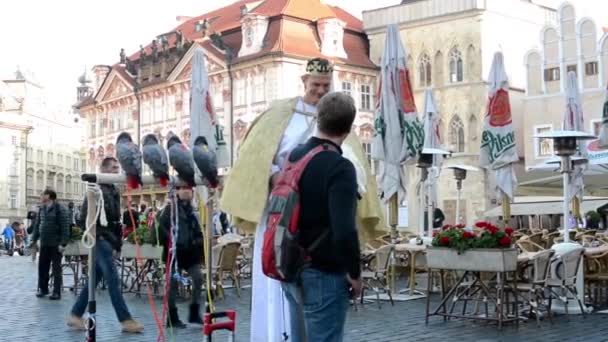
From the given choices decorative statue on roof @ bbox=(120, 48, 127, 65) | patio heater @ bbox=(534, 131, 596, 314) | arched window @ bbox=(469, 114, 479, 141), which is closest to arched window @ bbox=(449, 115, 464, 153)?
arched window @ bbox=(469, 114, 479, 141)

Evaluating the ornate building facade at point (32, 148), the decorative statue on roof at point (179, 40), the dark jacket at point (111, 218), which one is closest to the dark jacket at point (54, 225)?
the dark jacket at point (111, 218)

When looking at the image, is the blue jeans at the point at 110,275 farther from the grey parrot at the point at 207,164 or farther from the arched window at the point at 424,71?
the arched window at the point at 424,71

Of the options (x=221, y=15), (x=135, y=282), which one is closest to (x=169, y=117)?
(x=221, y=15)

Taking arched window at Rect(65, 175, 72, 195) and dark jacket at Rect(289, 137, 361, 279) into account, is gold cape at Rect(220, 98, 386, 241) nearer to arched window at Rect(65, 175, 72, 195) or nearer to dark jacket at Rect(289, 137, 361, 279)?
dark jacket at Rect(289, 137, 361, 279)

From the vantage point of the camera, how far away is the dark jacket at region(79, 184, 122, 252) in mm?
9211

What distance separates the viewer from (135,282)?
14.0m

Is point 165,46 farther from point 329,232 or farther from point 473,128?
point 329,232

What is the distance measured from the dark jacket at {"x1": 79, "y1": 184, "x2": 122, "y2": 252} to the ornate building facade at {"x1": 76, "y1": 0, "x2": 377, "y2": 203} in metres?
29.4

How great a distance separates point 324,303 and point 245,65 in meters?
41.4

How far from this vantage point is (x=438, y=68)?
137 feet

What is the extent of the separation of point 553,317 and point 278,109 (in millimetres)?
6038

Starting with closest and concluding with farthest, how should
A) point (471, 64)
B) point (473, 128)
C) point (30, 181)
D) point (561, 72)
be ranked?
point (561, 72), point (473, 128), point (471, 64), point (30, 181)

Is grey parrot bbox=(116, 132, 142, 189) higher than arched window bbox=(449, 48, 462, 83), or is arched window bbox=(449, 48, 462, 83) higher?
arched window bbox=(449, 48, 462, 83)

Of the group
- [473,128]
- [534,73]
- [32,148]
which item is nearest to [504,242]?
[534,73]
